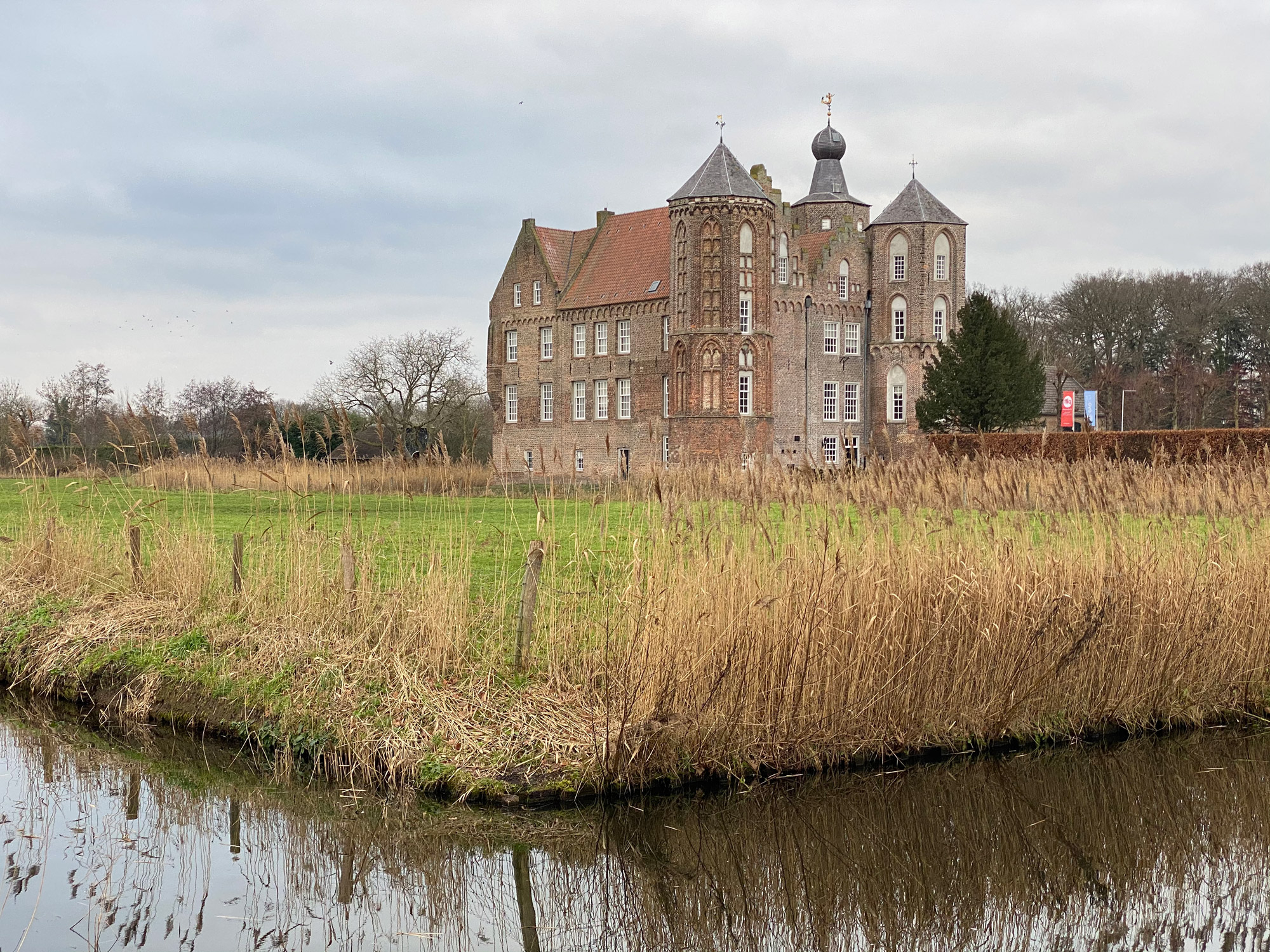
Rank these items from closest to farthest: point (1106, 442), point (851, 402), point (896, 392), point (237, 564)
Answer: point (237, 564) < point (1106, 442) < point (896, 392) < point (851, 402)

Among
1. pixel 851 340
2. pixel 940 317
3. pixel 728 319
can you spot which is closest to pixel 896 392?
pixel 851 340

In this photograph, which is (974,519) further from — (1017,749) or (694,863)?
(694,863)

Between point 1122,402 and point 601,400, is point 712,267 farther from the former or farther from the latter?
point 1122,402

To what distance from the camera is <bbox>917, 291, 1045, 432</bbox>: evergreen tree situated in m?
37.9

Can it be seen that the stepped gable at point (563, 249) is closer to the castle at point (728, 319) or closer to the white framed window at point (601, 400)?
the castle at point (728, 319)

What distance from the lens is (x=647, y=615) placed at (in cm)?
605

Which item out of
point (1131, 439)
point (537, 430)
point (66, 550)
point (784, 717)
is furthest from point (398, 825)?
point (537, 430)

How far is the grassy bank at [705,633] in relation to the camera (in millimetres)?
6242

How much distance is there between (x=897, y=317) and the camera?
148 ft

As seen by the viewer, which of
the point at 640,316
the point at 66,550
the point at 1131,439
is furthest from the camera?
the point at 640,316

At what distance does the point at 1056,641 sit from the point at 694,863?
9.47 ft

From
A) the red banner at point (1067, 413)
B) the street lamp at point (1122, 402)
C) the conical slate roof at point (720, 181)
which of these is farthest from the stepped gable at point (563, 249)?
the street lamp at point (1122, 402)

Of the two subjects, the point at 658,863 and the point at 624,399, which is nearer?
the point at 658,863

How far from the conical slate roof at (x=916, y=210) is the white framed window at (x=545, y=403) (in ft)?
46.6
